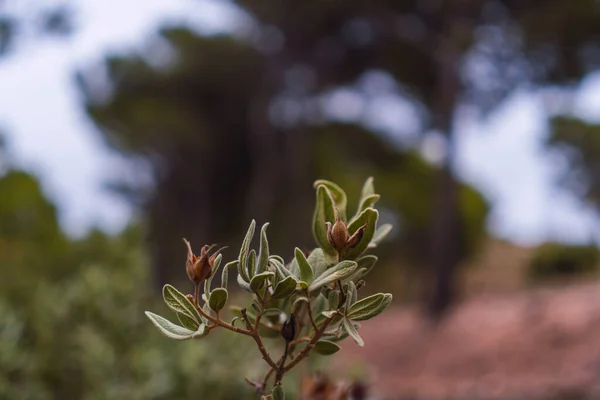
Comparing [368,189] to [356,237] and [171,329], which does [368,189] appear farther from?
[171,329]

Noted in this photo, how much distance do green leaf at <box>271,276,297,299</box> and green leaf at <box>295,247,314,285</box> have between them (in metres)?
0.02

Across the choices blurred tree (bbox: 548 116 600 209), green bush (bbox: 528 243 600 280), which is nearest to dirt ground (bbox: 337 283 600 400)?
green bush (bbox: 528 243 600 280)

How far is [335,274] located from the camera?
1.75 ft

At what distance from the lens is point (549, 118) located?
17062mm

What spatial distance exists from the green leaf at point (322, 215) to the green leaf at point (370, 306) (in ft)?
0.19

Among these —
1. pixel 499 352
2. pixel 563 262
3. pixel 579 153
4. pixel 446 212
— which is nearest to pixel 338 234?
pixel 499 352

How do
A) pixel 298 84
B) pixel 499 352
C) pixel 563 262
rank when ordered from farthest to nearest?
pixel 563 262 → pixel 298 84 → pixel 499 352

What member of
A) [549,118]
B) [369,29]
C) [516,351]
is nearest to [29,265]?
[516,351]

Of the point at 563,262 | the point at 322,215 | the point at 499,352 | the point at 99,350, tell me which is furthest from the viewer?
the point at 563,262

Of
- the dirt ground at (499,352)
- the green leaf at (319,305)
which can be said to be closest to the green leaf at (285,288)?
the green leaf at (319,305)

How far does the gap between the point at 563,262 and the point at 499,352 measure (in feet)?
35.7

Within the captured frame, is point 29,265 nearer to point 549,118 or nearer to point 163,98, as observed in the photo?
point 163,98

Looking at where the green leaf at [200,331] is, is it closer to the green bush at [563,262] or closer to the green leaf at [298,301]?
the green leaf at [298,301]

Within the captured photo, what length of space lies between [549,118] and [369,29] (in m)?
6.21
